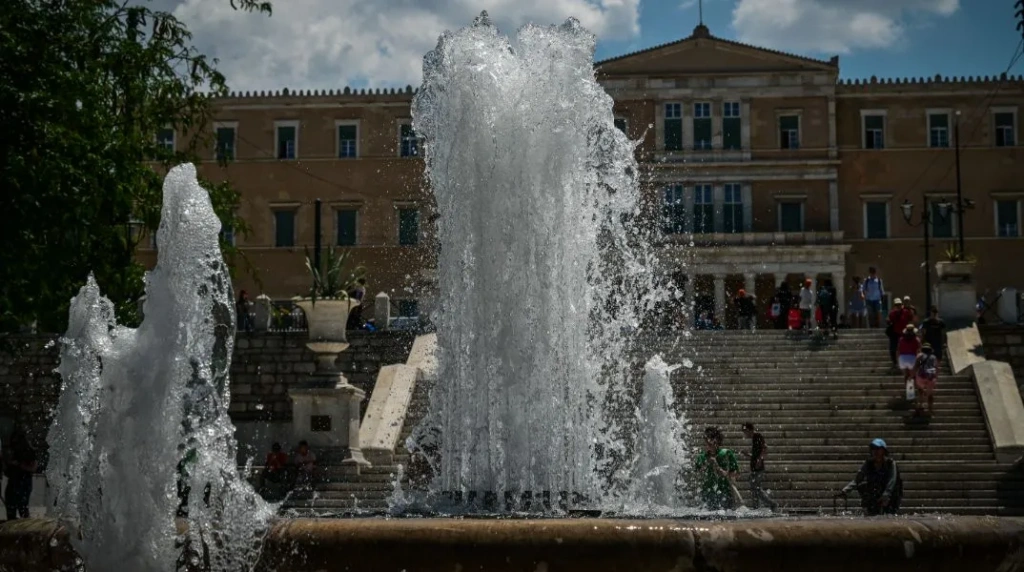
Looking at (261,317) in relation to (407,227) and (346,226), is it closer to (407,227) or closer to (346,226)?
(407,227)

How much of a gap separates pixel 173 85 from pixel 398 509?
13.1 meters

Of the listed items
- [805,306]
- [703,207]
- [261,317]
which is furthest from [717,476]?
[703,207]

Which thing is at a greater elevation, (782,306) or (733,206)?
(733,206)

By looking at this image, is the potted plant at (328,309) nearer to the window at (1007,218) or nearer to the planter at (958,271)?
the planter at (958,271)

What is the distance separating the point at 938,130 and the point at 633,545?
146 feet

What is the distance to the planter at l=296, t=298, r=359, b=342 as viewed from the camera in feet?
75.3

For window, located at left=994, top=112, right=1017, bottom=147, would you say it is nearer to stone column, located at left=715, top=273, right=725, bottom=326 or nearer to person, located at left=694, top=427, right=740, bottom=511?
stone column, located at left=715, top=273, right=725, bottom=326

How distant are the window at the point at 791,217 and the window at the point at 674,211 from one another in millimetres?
3047

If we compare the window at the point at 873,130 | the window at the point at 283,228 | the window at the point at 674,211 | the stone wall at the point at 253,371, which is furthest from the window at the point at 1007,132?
the stone wall at the point at 253,371

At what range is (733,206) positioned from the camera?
162 feet

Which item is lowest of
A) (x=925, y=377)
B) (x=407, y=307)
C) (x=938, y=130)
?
(x=925, y=377)

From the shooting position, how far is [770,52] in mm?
49531

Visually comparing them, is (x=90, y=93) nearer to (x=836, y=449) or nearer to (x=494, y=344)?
(x=494, y=344)

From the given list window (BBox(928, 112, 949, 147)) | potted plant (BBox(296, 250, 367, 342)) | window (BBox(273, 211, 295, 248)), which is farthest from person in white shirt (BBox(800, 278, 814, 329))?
window (BBox(273, 211, 295, 248))
